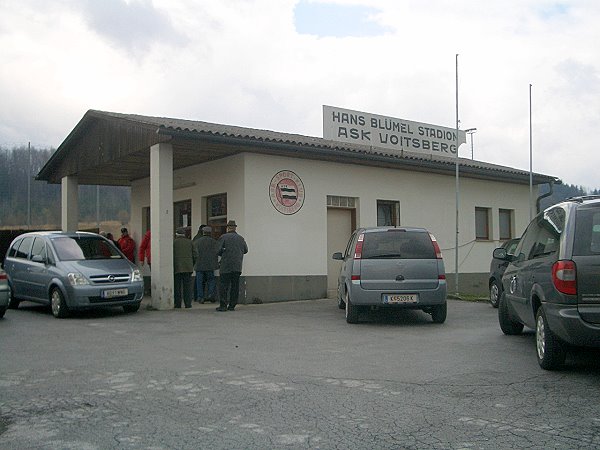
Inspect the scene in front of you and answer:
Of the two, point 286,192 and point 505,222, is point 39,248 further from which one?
point 505,222

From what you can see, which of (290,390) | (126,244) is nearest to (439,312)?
(290,390)

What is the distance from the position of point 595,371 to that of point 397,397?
Answer: 2529 mm

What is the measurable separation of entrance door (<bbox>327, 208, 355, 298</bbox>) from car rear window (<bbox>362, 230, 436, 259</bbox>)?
5778mm

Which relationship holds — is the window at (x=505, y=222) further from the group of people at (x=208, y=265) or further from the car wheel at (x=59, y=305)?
the car wheel at (x=59, y=305)

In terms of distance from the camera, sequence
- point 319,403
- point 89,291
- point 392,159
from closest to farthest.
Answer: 1. point 319,403
2. point 89,291
3. point 392,159

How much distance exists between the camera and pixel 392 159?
17594 mm

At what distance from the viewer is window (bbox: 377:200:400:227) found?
726 inches

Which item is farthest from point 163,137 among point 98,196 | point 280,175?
point 98,196

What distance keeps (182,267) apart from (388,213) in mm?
7006

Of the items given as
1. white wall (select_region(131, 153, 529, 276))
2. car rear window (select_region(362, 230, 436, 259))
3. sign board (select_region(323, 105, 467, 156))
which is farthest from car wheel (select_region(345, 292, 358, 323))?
sign board (select_region(323, 105, 467, 156))

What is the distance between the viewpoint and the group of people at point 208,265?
13.5m

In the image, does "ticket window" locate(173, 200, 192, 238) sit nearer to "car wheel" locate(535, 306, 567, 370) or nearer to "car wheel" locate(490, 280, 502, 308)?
"car wheel" locate(490, 280, 502, 308)

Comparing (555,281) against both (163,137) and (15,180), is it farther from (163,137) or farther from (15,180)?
(15,180)

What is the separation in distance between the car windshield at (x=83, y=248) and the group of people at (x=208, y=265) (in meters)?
1.39
